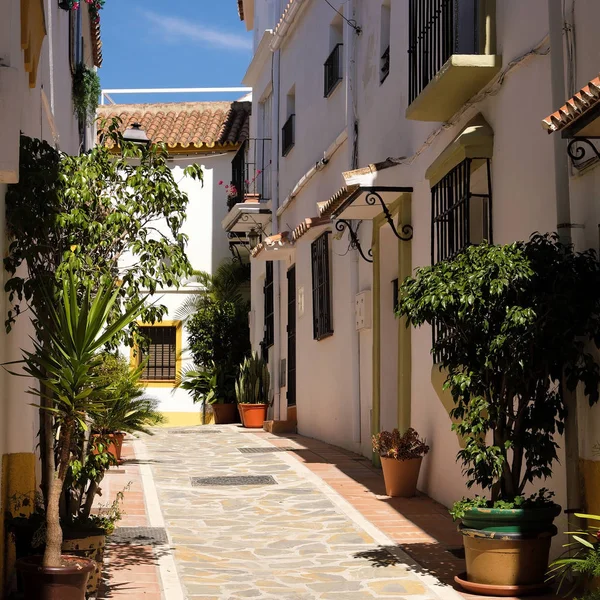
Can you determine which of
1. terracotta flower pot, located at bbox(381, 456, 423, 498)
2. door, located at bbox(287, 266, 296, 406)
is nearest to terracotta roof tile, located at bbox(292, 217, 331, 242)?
door, located at bbox(287, 266, 296, 406)

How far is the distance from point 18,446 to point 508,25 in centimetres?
501

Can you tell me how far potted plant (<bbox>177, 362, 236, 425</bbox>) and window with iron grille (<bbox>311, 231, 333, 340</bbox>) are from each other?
705 cm

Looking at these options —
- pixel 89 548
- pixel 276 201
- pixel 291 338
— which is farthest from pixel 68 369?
pixel 276 201

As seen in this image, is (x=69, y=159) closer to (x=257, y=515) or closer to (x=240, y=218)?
(x=257, y=515)

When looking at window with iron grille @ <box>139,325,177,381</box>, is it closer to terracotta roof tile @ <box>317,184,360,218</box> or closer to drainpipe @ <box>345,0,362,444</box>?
drainpipe @ <box>345,0,362,444</box>

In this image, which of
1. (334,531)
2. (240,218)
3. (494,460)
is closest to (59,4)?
(334,531)

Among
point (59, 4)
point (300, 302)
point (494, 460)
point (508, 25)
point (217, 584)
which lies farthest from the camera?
point (300, 302)

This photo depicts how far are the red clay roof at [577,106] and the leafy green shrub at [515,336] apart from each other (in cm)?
96

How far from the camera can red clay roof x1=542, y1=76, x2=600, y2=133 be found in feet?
18.2

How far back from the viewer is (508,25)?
8.20m

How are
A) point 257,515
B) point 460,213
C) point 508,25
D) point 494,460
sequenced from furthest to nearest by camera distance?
1. point 257,515
2. point 460,213
3. point 508,25
4. point 494,460

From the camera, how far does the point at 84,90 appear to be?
13945 mm

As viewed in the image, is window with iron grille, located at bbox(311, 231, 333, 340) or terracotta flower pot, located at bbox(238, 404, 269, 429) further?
terracotta flower pot, located at bbox(238, 404, 269, 429)

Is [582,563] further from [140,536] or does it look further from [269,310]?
[269,310]
